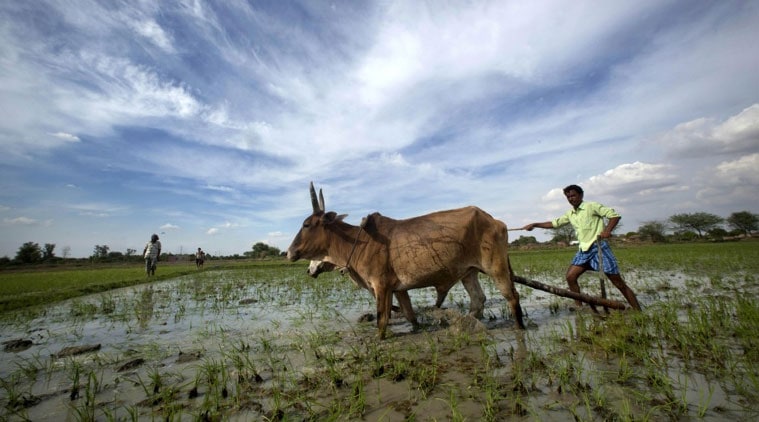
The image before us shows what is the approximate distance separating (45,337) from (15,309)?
14.0ft

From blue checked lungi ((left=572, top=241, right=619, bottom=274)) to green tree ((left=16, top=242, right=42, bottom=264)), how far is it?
248 ft

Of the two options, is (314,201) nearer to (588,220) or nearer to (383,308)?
(383,308)

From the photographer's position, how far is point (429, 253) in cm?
502

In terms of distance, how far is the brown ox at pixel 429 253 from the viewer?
5012 mm

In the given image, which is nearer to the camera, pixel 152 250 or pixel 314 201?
pixel 314 201

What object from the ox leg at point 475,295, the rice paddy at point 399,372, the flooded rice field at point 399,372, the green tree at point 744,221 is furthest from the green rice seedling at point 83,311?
the green tree at point 744,221

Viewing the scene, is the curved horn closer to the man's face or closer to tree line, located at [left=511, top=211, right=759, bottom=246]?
the man's face

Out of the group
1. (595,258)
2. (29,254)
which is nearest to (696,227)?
(595,258)

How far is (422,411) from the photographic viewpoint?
96.7 inches

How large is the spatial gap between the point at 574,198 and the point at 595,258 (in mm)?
1078

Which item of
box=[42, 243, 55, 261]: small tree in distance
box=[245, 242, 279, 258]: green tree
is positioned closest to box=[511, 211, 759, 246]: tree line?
box=[245, 242, 279, 258]: green tree

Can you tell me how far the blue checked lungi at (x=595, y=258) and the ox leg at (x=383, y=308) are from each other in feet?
11.4

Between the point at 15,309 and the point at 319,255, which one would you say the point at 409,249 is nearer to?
the point at 319,255

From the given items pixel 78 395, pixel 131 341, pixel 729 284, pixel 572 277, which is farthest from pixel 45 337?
pixel 729 284
